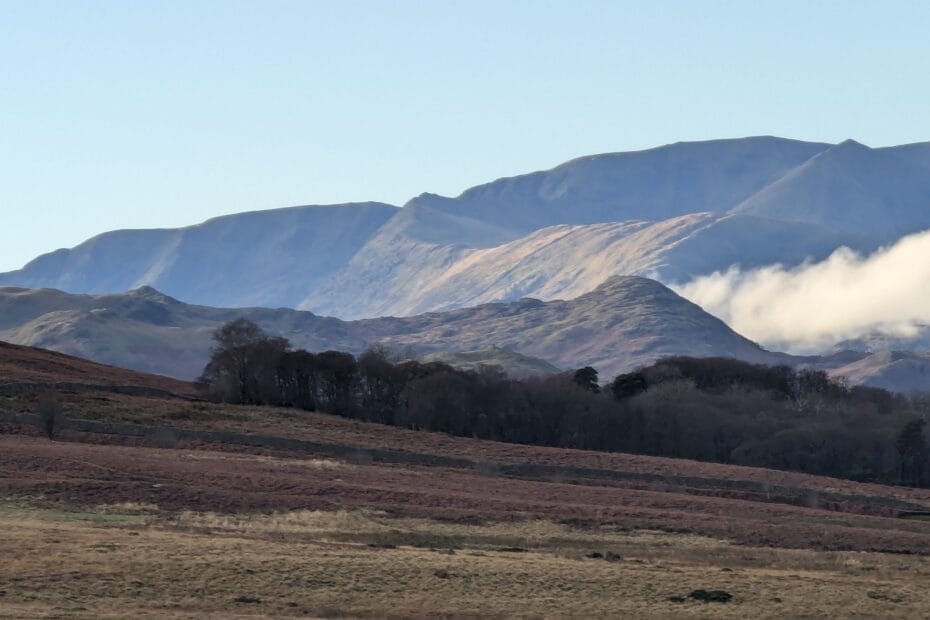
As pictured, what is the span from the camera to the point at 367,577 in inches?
2290

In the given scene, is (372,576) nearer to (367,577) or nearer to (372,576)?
(372,576)

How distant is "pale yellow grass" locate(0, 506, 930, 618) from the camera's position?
53.2m

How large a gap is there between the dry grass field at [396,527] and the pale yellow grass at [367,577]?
0.14 metres

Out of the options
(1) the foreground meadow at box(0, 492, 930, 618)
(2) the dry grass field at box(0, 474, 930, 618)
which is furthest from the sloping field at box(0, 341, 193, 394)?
(2) the dry grass field at box(0, 474, 930, 618)

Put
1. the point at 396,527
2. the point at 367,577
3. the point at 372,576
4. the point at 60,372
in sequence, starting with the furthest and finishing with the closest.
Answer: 1. the point at 60,372
2. the point at 396,527
3. the point at 372,576
4. the point at 367,577

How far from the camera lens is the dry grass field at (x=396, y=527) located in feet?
182

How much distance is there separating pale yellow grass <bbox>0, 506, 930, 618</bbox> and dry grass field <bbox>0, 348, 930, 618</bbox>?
136mm

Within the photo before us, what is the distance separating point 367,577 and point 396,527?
66.4 ft

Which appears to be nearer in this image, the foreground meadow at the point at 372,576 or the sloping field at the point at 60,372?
the foreground meadow at the point at 372,576

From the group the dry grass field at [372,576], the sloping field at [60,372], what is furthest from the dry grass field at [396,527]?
the sloping field at [60,372]

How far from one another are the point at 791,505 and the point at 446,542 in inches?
1589

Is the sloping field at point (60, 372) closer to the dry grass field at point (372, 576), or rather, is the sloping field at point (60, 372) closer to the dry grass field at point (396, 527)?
the dry grass field at point (396, 527)

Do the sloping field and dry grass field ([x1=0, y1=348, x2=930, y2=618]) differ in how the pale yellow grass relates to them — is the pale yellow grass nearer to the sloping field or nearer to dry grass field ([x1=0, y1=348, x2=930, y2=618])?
dry grass field ([x1=0, y1=348, x2=930, y2=618])

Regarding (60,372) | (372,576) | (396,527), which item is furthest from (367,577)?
(60,372)
